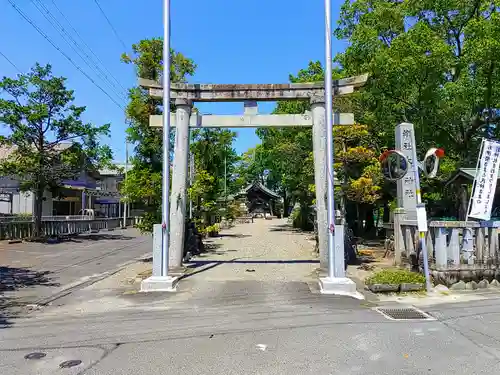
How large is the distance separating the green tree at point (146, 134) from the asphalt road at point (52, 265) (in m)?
2.29

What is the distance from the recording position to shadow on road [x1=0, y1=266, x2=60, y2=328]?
8086mm

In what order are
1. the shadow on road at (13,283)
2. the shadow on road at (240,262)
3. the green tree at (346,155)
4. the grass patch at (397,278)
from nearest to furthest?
the shadow on road at (13,283) → the grass patch at (397,278) → the shadow on road at (240,262) → the green tree at (346,155)

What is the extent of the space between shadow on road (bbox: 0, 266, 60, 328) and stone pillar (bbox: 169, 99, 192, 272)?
298cm

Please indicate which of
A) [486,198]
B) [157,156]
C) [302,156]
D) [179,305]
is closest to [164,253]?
[179,305]

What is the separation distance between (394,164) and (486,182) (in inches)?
96.8

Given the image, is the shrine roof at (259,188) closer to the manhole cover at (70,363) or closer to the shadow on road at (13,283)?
the shadow on road at (13,283)

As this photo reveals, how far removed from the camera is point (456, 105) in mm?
15062

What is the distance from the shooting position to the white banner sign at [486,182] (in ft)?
39.5

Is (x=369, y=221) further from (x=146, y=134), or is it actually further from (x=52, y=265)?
(x=52, y=265)

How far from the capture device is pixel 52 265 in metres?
14.9

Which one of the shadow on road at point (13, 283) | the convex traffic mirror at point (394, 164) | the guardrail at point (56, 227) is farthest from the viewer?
the guardrail at point (56, 227)

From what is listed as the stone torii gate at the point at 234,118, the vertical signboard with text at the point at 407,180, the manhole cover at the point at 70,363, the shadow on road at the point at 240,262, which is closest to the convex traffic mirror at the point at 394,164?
the vertical signboard with text at the point at 407,180

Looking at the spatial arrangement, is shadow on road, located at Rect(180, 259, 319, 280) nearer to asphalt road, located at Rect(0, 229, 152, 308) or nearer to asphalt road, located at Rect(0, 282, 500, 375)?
asphalt road, located at Rect(0, 229, 152, 308)

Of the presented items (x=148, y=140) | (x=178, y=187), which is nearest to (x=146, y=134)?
(x=148, y=140)
